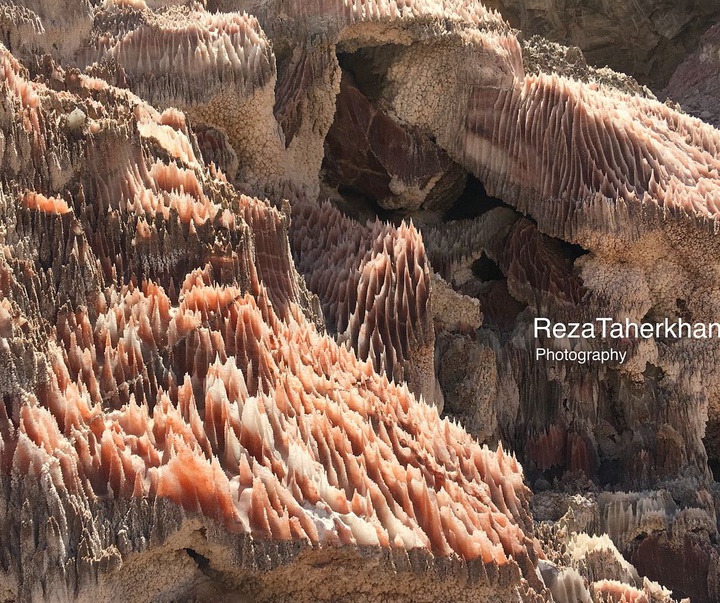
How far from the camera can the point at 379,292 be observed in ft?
13.4

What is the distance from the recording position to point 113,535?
2365mm

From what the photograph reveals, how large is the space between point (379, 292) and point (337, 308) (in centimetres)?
20

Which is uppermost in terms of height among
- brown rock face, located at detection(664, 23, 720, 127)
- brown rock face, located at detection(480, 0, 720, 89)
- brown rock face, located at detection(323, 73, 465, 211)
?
brown rock face, located at detection(480, 0, 720, 89)

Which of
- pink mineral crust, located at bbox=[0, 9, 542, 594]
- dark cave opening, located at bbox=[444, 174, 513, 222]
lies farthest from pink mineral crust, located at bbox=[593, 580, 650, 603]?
dark cave opening, located at bbox=[444, 174, 513, 222]

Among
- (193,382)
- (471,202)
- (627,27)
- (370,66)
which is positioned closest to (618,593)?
(193,382)

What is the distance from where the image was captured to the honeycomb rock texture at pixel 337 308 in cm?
254

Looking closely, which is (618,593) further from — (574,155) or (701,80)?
(701,80)

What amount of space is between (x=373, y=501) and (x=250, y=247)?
1.10 meters

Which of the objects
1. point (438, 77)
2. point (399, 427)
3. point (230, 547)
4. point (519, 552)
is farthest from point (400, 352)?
point (438, 77)

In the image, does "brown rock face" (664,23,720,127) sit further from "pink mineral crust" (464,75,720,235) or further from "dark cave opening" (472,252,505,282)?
"dark cave opening" (472,252,505,282)

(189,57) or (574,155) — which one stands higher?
(189,57)

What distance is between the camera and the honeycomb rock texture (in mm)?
2543

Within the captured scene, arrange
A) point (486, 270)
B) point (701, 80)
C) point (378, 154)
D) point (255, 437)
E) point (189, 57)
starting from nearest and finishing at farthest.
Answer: point (255, 437) → point (189, 57) → point (378, 154) → point (486, 270) → point (701, 80)

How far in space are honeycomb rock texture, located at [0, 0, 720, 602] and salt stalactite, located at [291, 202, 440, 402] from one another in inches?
0.6
